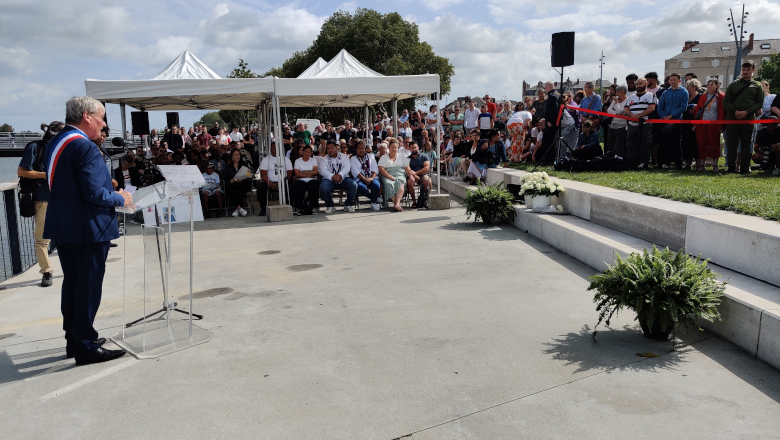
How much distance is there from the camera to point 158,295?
5.04 m

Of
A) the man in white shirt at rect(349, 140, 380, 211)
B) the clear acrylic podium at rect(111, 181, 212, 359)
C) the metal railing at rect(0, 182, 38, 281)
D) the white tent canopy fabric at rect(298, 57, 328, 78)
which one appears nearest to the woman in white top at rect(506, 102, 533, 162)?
the man in white shirt at rect(349, 140, 380, 211)

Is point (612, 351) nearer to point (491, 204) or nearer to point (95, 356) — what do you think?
point (95, 356)

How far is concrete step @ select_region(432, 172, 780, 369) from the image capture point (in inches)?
149

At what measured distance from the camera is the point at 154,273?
4.85 m

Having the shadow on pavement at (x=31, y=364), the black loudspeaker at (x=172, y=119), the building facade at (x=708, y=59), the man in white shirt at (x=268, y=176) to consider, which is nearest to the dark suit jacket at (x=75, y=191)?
the shadow on pavement at (x=31, y=364)

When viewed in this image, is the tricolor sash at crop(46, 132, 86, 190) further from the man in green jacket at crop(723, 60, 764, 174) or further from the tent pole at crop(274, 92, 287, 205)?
the man in green jacket at crop(723, 60, 764, 174)

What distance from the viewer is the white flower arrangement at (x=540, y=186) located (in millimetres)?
8672

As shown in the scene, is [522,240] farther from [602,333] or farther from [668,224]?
[602,333]

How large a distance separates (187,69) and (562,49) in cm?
816

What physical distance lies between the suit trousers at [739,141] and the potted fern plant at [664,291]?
6219 mm

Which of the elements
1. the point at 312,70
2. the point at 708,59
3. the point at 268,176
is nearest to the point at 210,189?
the point at 268,176

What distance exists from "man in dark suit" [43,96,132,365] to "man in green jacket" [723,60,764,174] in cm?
957

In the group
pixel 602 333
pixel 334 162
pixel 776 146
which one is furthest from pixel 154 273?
pixel 776 146

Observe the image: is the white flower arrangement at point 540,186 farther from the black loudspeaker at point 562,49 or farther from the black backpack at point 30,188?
the black backpack at point 30,188
